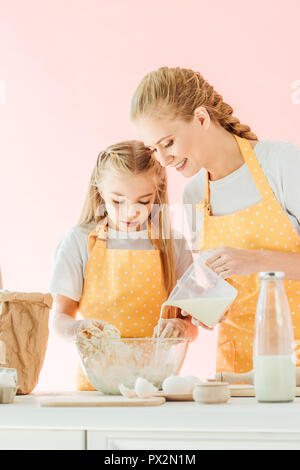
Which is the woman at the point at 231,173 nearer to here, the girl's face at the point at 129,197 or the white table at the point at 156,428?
the girl's face at the point at 129,197

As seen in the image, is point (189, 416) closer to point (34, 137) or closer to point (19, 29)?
point (34, 137)

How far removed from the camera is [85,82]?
304 centimetres

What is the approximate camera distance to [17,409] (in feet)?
3.10

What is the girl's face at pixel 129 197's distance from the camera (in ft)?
5.69

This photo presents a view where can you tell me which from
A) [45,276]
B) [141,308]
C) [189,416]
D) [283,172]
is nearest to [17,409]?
[189,416]

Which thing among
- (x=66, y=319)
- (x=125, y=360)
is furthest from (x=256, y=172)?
(x=125, y=360)

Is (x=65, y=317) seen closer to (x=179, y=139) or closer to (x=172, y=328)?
(x=172, y=328)

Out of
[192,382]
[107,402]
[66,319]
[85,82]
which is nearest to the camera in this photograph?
[107,402]

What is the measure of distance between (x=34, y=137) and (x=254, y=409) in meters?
2.36

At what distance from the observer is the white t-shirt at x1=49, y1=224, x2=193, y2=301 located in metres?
1.74

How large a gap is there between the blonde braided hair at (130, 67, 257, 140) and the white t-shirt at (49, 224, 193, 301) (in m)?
0.34

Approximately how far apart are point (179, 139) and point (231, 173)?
188mm

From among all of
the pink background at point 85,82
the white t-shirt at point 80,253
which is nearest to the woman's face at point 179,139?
the white t-shirt at point 80,253

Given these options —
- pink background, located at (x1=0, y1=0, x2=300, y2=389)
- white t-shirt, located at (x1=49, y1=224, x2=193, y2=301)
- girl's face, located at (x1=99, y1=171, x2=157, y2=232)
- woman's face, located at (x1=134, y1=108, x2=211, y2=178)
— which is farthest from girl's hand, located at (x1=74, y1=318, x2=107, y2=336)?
pink background, located at (x1=0, y1=0, x2=300, y2=389)
